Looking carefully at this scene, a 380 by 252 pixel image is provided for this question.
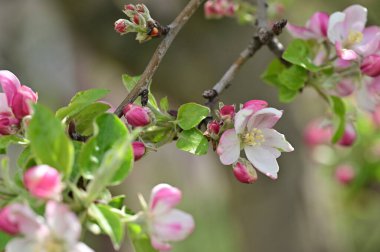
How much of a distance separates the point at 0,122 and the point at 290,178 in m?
1.54

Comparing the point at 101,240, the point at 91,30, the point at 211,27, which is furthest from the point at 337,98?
the point at 101,240

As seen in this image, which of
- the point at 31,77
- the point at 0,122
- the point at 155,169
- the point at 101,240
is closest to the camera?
the point at 0,122

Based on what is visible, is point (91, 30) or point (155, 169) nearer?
point (91, 30)

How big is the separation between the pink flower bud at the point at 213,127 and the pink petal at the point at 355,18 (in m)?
0.39

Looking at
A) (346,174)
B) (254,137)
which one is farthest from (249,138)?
(346,174)

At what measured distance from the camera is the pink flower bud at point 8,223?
70cm

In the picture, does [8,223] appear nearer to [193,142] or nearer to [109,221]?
[109,221]

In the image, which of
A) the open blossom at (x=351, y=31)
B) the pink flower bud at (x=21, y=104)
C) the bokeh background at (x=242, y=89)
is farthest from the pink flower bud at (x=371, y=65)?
the bokeh background at (x=242, y=89)

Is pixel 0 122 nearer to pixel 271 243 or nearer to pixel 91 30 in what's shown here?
pixel 91 30

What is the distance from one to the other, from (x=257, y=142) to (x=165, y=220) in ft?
0.78

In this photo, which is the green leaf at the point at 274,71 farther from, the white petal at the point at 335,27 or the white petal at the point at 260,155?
the white petal at the point at 260,155

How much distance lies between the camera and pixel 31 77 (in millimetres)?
3547

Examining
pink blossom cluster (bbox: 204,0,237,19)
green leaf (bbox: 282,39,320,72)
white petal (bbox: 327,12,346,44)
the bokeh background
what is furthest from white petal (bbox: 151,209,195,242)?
the bokeh background

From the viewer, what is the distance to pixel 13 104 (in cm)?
Answer: 89
